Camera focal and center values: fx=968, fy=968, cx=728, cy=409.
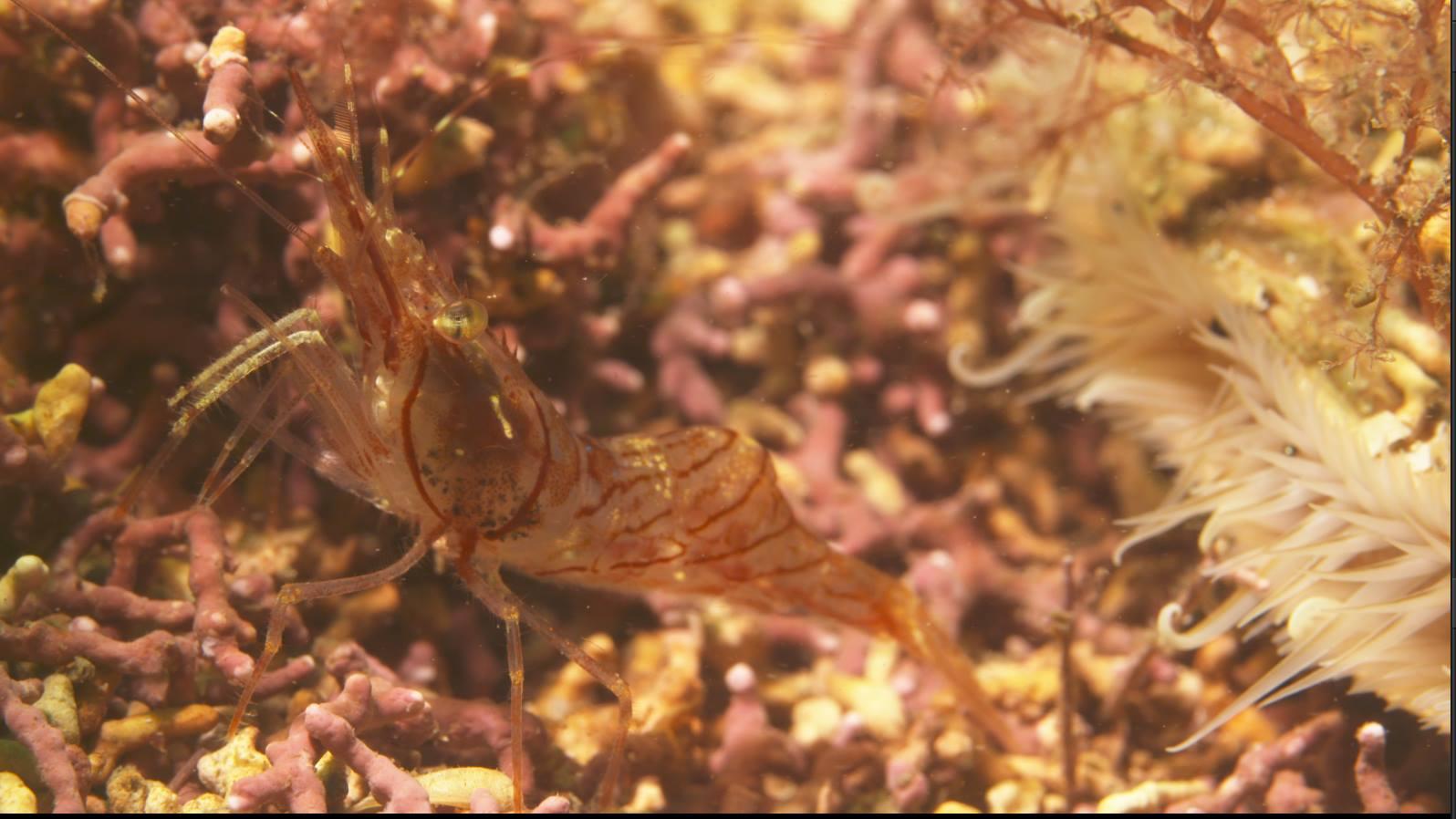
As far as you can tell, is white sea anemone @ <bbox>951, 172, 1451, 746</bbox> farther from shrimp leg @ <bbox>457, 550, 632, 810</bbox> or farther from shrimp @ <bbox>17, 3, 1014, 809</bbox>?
shrimp leg @ <bbox>457, 550, 632, 810</bbox>

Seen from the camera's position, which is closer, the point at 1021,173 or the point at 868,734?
the point at 868,734

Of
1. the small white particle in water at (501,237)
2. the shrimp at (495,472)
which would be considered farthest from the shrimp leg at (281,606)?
the small white particle in water at (501,237)

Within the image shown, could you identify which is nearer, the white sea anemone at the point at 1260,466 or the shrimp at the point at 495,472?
the shrimp at the point at 495,472

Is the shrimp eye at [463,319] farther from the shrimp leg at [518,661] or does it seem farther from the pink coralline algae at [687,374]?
the shrimp leg at [518,661]

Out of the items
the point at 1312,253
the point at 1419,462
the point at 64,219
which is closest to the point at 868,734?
the point at 1419,462

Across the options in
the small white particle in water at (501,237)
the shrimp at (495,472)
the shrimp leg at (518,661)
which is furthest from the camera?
the small white particle in water at (501,237)

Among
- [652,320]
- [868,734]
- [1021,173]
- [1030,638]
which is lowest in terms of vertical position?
[868,734]

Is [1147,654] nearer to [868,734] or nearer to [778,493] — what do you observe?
[868,734]

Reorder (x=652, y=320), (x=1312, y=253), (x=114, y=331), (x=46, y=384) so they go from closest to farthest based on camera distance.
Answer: (x=46, y=384) → (x=114, y=331) → (x=1312, y=253) → (x=652, y=320)

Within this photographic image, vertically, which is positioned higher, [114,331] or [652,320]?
[652,320]
